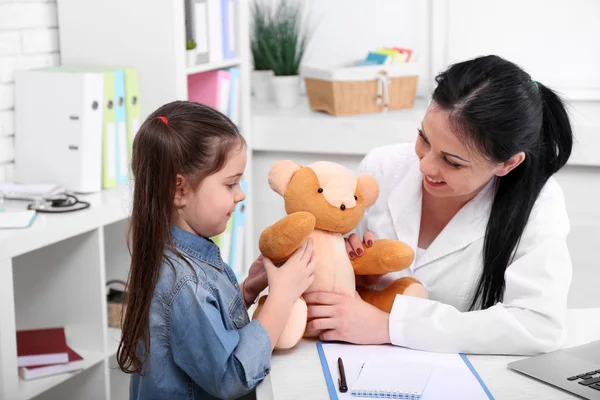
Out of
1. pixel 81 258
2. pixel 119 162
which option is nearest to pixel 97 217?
pixel 81 258

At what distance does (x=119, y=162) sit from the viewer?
2.20m

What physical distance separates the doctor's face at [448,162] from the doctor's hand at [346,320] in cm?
29

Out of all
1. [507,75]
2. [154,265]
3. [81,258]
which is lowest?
[81,258]

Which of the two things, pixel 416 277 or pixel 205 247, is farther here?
pixel 416 277

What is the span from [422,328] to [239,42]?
1.64 meters

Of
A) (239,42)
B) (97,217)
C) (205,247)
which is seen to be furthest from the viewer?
(239,42)

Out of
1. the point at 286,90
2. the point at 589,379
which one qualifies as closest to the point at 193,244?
the point at 589,379

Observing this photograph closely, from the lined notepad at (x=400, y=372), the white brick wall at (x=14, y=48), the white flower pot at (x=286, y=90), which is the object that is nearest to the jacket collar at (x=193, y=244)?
the lined notepad at (x=400, y=372)

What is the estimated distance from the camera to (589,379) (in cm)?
115

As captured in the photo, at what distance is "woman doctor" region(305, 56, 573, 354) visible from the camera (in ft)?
4.21

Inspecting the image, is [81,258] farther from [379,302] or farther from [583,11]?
[583,11]

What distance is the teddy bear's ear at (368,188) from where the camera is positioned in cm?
139

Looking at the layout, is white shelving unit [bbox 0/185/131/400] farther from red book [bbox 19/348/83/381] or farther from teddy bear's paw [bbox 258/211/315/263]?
teddy bear's paw [bbox 258/211/315/263]

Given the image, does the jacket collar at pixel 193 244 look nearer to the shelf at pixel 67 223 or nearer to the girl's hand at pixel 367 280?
the girl's hand at pixel 367 280
